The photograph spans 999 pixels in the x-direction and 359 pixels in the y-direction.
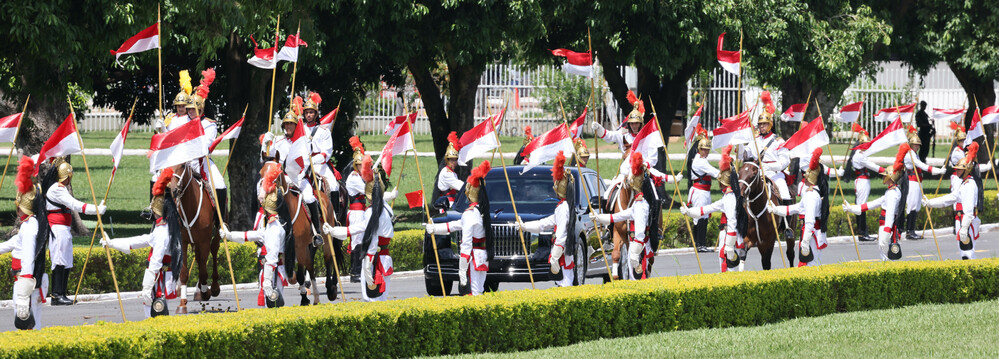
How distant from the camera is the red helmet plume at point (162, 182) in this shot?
13.2 meters

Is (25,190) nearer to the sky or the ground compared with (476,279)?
nearer to the sky

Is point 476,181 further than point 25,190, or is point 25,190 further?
point 476,181

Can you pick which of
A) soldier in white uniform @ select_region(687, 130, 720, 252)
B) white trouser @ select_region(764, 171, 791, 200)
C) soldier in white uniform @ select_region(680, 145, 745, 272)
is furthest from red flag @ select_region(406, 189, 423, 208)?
white trouser @ select_region(764, 171, 791, 200)

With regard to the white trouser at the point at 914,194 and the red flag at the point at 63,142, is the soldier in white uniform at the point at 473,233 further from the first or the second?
the white trouser at the point at 914,194

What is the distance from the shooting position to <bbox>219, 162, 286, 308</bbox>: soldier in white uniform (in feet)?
43.2

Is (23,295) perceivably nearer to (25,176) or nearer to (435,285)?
(25,176)

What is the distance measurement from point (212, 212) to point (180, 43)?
708 cm

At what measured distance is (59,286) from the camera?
14938 millimetres

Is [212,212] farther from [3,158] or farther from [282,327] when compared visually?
[3,158]

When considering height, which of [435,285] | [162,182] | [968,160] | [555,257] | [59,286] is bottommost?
[435,285]

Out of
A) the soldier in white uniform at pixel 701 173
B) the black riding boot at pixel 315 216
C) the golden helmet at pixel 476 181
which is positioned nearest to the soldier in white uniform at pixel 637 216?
the golden helmet at pixel 476 181

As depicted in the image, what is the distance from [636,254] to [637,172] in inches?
35.5

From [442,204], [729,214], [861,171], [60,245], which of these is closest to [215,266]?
[60,245]

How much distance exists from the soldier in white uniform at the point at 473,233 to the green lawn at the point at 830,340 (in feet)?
9.53
